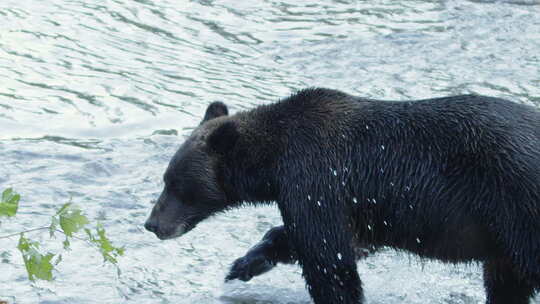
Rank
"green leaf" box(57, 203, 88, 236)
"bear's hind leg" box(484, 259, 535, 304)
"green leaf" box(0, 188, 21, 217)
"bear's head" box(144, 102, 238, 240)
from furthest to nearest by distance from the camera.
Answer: "bear's head" box(144, 102, 238, 240) → "bear's hind leg" box(484, 259, 535, 304) → "green leaf" box(57, 203, 88, 236) → "green leaf" box(0, 188, 21, 217)

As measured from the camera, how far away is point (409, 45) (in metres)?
11.9

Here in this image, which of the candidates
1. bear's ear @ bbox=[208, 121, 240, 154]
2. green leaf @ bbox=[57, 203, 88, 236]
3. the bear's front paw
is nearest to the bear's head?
bear's ear @ bbox=[208, 121, 240, 154]

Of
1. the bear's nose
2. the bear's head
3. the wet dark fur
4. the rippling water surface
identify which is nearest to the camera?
the wet dark fur

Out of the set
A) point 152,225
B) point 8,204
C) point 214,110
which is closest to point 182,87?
point 214,110

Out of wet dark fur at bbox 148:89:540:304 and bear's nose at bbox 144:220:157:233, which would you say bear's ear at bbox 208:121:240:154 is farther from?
bear's nose at bbox 144:220:157:233

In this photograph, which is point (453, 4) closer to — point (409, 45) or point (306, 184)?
point (409, 45)

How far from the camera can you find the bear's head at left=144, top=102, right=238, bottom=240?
638 cm

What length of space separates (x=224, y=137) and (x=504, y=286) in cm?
190

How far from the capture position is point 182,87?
10508mm

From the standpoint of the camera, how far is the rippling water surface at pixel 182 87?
7.05 metres

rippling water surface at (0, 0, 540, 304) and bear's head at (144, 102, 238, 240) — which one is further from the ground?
bear's head at (144, 102, 238, 240)

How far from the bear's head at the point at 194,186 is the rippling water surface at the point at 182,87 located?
53 centimetres

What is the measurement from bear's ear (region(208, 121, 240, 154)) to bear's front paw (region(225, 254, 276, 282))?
830 mm

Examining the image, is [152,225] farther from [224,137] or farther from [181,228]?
[224,137]
